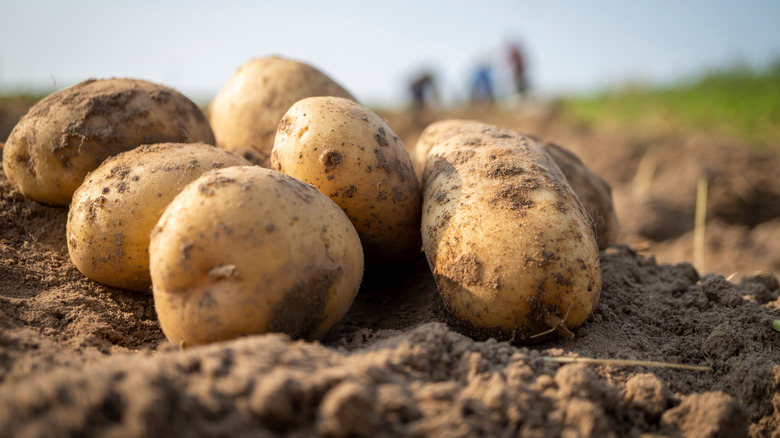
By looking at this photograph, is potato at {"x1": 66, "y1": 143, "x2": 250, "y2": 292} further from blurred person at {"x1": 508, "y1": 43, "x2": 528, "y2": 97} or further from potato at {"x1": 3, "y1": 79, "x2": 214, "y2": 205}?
blurred person at {"x1": 508, "y1": 43, "x2": 528, "y2": 97}

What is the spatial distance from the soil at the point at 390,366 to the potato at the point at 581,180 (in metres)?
0.18

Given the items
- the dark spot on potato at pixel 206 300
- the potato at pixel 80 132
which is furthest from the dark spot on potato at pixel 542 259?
the potato at pixel 80 132

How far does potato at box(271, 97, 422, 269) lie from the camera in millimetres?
2033

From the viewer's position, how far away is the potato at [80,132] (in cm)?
223

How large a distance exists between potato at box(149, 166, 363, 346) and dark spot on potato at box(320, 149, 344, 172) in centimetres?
33

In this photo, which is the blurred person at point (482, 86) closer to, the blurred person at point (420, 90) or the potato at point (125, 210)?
the blurred person at point (420, 90)

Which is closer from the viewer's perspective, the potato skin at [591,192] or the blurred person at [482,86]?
the potato skin at [591,192]

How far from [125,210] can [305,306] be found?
2.78 ft

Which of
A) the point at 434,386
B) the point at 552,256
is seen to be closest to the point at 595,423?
the point at 434,386

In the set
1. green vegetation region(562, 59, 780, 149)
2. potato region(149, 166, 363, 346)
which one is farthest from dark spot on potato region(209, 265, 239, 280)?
green vegetation region(562, 59, 780, 149)

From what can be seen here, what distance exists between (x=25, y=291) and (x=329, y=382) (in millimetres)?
1578

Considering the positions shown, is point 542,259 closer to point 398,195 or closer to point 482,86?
point 398,195

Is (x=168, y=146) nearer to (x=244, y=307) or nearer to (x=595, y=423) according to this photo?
(x=244, y=307)

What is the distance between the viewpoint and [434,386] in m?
1.30
